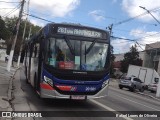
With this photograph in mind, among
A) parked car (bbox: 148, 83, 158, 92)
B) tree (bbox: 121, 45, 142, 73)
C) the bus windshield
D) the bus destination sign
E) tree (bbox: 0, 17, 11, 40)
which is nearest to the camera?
the bus windshield

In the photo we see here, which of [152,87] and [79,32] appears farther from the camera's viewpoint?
[152,87]

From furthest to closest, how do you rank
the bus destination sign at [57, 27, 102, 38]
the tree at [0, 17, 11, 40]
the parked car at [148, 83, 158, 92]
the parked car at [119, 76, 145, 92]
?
the tree at [0, 17, 11, 40] → the parked car at [148, 83, 158, 92] → the parked car at [119, 76, 145, 92] → the bus destination sign at [57, 27, 102, 38]

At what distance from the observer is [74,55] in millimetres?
14070

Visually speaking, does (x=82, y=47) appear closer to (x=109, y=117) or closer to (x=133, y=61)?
(x=109, y=117)

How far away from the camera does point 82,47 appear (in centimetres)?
1429

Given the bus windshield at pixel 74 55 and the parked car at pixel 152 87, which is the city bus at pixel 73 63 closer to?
the bus windshield at pixel 74 55

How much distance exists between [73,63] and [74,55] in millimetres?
308

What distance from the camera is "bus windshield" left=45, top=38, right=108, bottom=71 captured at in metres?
13.9

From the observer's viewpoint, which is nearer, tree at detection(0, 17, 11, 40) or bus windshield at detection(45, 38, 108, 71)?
bus windshield at detection(45, 38, 108, 71)

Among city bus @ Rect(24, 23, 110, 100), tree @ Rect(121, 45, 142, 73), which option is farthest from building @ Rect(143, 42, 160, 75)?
city bus @ Rect(24, 23, 110, 100)

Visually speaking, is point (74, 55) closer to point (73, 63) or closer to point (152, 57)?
point (73, 63)

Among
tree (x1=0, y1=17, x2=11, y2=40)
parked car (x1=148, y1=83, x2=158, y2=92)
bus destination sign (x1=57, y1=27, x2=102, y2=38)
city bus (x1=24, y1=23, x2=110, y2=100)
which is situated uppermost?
tree (x1=0, y1=17, x2=11, y2=40)

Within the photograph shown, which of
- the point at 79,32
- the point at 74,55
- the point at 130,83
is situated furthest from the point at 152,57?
the point at 74,55

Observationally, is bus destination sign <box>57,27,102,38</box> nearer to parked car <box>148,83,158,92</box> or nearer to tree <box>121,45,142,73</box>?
parked car <box>148,83,158,92</box>
